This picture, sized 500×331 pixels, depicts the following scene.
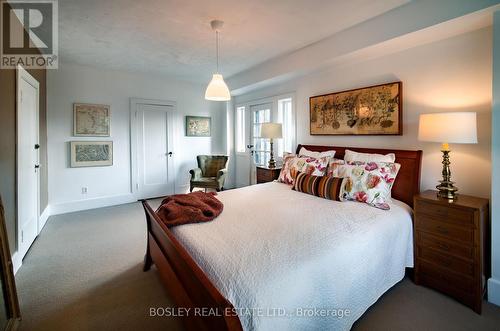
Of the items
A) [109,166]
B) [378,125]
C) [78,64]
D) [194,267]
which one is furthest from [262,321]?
[78,64]

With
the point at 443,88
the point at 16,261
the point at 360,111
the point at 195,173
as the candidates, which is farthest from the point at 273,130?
the point at 16,261

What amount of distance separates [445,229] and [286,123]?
291 centimetres

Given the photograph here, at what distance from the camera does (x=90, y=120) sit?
172 inches

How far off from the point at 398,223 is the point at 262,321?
5.22ft

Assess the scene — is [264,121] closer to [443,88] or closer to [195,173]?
[195,173]

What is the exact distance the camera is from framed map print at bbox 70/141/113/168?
4.26 m

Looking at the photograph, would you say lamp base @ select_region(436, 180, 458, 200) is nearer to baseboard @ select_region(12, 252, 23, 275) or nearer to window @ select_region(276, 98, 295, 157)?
window @ select_region(276, 98, 295, 157)

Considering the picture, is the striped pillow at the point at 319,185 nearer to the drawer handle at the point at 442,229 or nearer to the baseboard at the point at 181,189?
the drawer handle at the point at 442,229

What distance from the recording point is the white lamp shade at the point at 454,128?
194 centimetres

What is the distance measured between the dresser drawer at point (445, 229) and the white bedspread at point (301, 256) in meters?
0.12

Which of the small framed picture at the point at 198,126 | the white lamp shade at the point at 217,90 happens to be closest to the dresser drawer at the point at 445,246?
the white lamp shade at the point at 217,90

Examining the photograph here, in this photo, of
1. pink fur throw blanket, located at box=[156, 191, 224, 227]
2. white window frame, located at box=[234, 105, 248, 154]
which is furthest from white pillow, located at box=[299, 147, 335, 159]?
white window frame, located at box=[234, 105, 248, 154]

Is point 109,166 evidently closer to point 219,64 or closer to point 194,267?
point 219,64

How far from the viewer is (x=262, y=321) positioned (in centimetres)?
103
